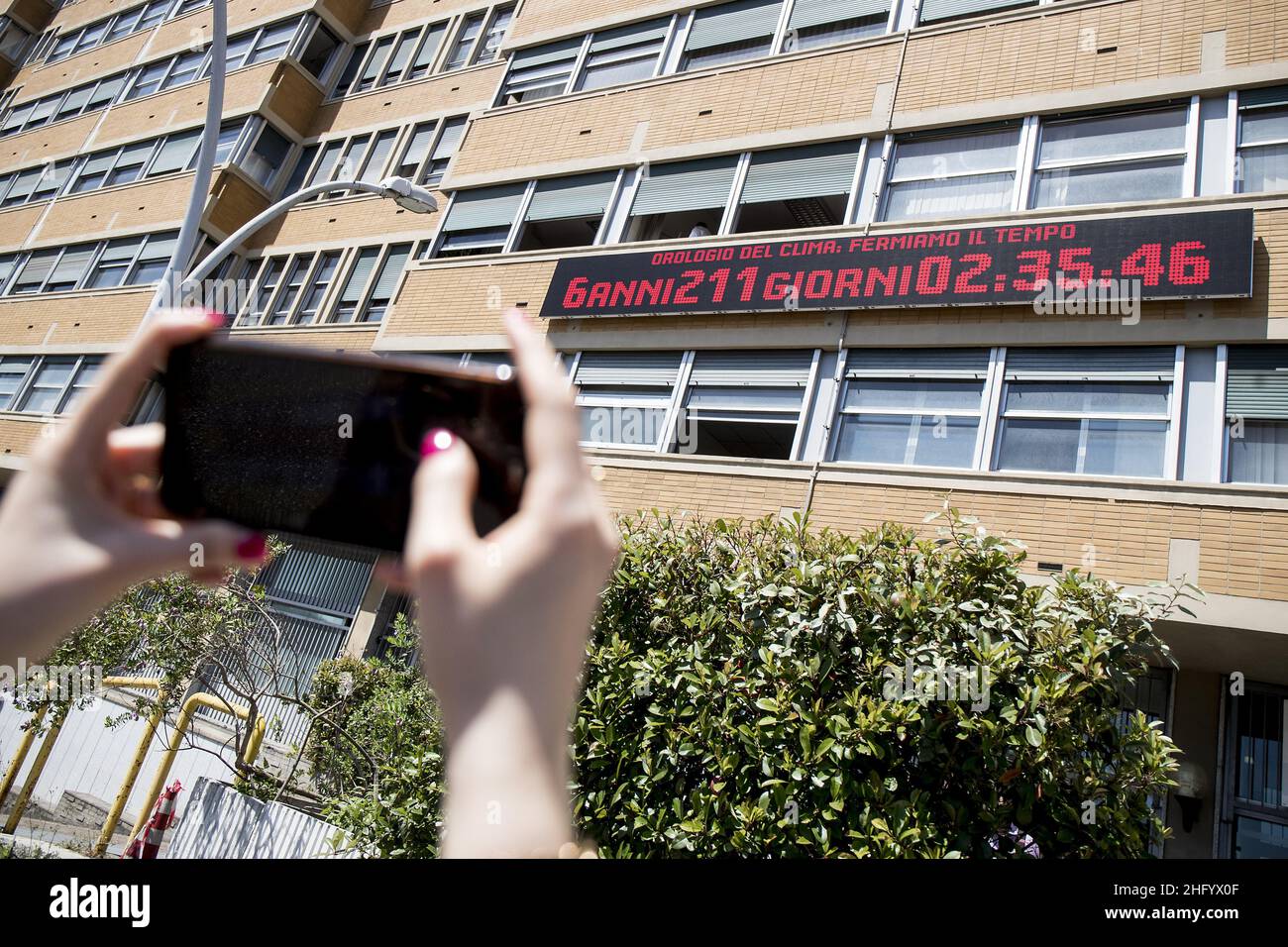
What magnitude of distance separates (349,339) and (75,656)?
949 cm

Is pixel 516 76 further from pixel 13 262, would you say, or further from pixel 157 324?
pixel 13 262

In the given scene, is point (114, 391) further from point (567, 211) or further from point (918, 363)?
point (567, 211)

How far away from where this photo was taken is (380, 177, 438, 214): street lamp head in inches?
376

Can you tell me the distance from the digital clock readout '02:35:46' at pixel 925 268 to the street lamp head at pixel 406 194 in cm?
307

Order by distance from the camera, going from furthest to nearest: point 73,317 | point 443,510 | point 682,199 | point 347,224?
point 73,317 < point 347,224 < point 682,199 < point 443,510

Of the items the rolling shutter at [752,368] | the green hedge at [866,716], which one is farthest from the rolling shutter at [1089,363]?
the green hedge at [866,716]

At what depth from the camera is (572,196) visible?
1413cm

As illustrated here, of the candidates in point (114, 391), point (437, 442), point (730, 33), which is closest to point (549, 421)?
point (437, 442)

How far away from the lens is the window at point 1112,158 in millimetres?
9547

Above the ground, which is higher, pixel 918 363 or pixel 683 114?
pixel 683 114

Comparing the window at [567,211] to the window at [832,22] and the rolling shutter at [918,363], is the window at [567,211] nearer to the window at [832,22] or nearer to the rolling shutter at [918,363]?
the window at [832,22]

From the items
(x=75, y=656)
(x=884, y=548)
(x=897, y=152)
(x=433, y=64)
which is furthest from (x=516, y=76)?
(x=884, y=548)

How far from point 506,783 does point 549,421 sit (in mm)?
351

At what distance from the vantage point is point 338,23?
23328 millimetres
